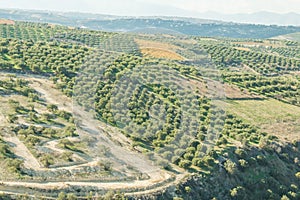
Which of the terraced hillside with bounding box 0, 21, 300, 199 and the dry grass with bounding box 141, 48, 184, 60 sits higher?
the dry grass with bounding box 141, 48, 184, 60

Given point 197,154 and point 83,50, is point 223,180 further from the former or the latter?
point 83,50

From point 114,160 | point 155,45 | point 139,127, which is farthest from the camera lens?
point 155,45

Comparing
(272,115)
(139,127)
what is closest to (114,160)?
(139,127)

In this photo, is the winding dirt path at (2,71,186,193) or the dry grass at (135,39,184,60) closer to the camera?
the winding dirt path at (2,71,186,193)

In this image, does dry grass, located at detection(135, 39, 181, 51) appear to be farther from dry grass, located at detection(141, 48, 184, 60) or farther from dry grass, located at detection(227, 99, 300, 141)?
dry grass, located at detection(227, 99, 300, 141)

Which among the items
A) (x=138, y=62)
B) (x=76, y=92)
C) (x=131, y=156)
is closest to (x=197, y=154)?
(x=131, y=156)

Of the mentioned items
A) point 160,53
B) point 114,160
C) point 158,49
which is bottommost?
point 114,160

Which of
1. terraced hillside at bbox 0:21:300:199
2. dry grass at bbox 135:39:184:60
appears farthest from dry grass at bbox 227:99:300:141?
dry grass at bbox 135:39:184:60

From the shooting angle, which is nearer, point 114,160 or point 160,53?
point 114,160

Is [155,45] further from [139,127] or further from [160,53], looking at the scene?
[139,127]
